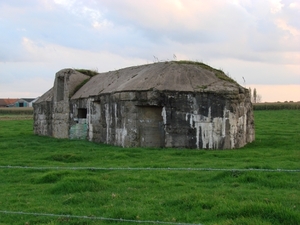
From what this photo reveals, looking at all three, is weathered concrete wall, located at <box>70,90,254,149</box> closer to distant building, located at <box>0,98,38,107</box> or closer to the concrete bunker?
the concrete bunker

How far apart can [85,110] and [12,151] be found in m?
5.18

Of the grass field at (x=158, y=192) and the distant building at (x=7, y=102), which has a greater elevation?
the distant building at (x=7, y=102)

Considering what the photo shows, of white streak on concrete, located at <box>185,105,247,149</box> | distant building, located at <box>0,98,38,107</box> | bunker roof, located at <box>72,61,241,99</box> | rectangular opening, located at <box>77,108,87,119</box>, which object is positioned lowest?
white streak on concrete, located at <box>185,105,247,149</box>

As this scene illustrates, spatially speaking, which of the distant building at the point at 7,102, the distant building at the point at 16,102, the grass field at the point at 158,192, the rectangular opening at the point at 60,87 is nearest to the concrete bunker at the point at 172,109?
the grass field at the point at 158,192

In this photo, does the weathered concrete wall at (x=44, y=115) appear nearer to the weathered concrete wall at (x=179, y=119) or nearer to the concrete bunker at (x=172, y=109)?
the concrete bunker at (x=172, y=109)

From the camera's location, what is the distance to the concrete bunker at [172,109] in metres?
14.1

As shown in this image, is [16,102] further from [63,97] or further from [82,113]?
[82,113]

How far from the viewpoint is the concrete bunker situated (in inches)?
554

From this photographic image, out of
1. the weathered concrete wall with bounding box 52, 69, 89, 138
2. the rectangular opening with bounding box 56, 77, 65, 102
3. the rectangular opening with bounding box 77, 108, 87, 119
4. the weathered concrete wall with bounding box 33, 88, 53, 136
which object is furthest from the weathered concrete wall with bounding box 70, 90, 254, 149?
the weathered concrete wall with bounding box 33, 88, 53, 136

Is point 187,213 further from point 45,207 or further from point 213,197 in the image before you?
point 45,207

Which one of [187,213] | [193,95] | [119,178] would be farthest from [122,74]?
[187,213]

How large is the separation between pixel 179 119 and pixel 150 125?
132 centimetres

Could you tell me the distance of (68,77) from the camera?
2064cm

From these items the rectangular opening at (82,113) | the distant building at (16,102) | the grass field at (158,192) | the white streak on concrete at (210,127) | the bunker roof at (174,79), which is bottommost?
the grass field at (158,192)
